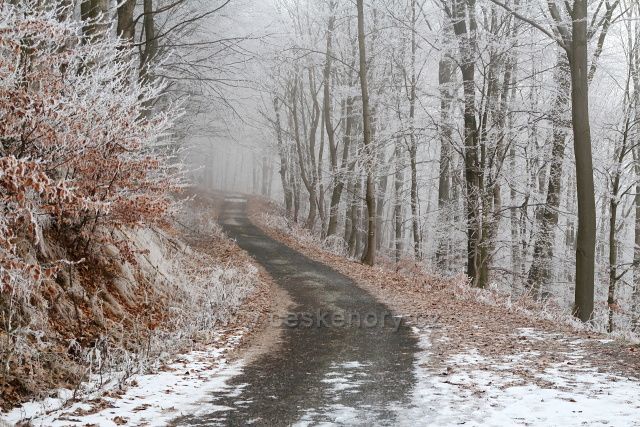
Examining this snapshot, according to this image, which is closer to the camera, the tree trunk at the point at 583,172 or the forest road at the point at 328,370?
the forest road at the point at 328,370

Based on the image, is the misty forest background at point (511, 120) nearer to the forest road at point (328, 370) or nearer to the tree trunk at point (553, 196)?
the tree trunk at point (553, 196)

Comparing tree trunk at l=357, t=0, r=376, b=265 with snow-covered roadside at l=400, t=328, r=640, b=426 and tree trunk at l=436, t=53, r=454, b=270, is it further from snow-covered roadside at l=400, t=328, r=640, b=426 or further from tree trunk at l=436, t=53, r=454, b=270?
snow-covered roadside at l=400, t=328, r=640, b=426

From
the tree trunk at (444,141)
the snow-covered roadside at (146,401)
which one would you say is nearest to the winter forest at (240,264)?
the snow-covered roadside at (146,401)

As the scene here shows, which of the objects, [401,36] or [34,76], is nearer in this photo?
[34,76]

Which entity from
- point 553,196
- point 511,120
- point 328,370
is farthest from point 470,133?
point 328,370

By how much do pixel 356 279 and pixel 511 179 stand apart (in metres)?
5.50

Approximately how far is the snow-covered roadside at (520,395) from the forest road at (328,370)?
0.32 m

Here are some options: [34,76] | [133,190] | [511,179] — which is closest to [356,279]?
[511,179]

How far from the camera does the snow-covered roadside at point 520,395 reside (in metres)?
5.06

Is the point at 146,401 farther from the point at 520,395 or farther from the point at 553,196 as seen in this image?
the point at 553,196

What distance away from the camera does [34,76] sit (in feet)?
19.3

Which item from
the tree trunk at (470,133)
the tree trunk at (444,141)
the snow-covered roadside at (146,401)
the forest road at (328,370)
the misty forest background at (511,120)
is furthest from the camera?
the tree trunk at (444,141)

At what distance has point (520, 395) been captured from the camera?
5777 millimetres

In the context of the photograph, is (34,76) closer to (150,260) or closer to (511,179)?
(150,260)
